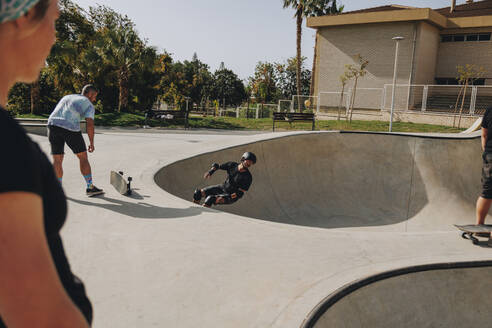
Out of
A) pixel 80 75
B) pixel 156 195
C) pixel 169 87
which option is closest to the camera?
pixel 156 195

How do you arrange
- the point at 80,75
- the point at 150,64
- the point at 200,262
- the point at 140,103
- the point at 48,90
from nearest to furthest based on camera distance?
the point at 200,262
the point at 150,64
the point at 48,90
the point at 80,75
the point at 140,103

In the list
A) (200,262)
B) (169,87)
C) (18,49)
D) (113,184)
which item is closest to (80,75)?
(169,87)

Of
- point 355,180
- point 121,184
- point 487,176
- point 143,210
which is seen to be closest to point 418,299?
point 487,176

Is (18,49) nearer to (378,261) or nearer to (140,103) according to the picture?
(378,261)

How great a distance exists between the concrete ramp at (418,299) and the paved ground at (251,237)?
4.7 inches

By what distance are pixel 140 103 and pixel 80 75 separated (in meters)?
7.74

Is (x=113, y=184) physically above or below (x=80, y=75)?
below

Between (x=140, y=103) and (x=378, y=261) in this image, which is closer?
(x=378, y=261)

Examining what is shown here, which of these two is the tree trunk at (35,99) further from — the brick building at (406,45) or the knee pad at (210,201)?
the knee pad at (210,201)

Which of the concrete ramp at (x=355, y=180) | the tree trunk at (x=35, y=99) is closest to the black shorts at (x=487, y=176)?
the concrete ramp at (x=355, y=180)

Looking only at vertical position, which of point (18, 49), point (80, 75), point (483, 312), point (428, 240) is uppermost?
point (80, 75)

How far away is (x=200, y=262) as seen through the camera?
3.56m

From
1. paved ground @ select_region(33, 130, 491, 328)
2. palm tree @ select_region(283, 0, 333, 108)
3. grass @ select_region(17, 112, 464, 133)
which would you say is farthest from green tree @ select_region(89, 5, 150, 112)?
paved ground @ select_region(33, 130, 491, 328)

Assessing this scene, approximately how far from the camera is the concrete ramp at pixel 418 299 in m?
3.07
